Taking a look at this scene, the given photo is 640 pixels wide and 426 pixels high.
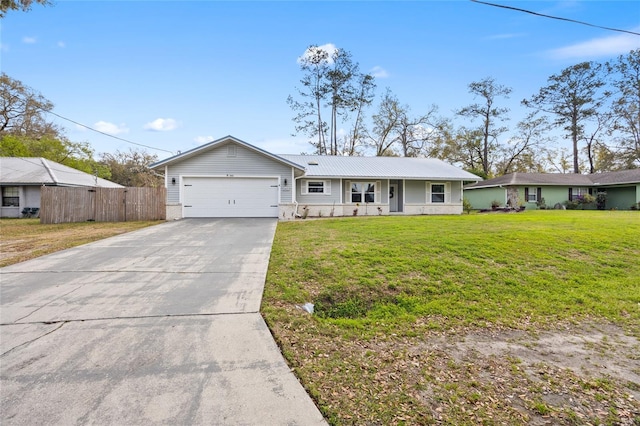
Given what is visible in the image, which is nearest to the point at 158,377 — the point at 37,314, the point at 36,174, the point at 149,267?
the point at 37,314

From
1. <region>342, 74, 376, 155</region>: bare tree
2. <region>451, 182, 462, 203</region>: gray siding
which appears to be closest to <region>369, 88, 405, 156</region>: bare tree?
<region>342, 74, 376, 155</region>: bare tree

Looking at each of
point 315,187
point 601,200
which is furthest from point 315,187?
point 601,200

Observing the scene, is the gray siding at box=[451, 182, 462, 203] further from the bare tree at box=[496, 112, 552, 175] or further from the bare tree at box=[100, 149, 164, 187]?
the bare tree at box=[100, 149, 164, 187]

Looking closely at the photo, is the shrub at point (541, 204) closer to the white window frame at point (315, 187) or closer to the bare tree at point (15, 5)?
the white window frame at point (315, 187)

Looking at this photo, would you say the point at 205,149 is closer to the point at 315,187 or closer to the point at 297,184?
the point at 297,184

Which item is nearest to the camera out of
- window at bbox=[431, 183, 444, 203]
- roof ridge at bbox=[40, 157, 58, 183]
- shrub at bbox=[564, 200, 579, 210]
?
roof ridge at bbox=[40, 157, 58, 183]

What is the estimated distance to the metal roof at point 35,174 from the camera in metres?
18.8

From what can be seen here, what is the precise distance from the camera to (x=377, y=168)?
19.7 m

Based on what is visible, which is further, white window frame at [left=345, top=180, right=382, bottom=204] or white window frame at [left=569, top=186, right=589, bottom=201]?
white window frame at [left=569, top=186, right=589, bottom=201]

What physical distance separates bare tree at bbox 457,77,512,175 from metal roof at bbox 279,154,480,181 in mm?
15958

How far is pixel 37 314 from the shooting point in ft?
12.5

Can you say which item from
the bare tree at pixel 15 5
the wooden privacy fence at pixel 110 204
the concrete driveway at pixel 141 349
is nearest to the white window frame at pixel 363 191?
the wooden privacy fence at pixel 110 204

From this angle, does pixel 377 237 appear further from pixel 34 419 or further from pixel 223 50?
pixel 223 50

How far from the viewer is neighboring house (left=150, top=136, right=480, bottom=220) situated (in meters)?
14.7
